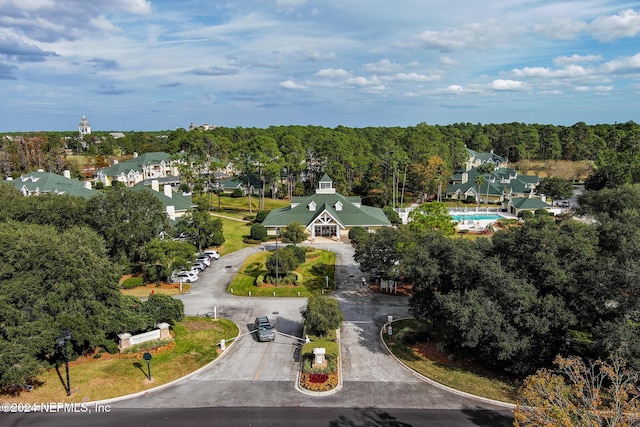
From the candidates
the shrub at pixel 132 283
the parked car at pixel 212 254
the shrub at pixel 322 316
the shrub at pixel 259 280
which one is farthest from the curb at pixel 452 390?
the parked car at pixel 212 254

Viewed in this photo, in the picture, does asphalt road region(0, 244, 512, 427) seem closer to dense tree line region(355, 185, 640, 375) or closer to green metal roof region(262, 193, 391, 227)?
dense tree line region(355, 185, 640, 375)

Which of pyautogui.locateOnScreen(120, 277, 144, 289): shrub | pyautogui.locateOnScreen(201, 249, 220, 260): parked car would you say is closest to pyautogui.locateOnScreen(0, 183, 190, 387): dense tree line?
pyautogui.locateOnScreen(120, 277, 144, 289): shrub

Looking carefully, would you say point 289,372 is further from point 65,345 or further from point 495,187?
point 495,187

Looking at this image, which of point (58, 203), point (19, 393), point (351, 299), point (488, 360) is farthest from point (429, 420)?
point (58, 203)

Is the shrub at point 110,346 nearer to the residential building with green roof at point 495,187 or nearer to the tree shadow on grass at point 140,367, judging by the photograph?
the tree shadow on grass at point 140,367

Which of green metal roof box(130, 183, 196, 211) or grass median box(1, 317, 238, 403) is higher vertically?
green metal roof box(130, 183, 196, 211)
